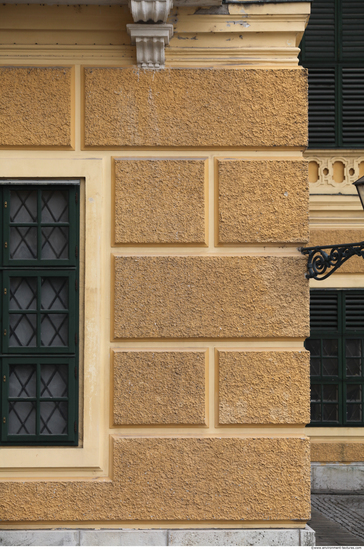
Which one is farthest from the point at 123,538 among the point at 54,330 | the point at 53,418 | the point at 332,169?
the point at 332,169

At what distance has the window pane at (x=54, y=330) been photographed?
180 inches

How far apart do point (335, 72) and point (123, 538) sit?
780 cm

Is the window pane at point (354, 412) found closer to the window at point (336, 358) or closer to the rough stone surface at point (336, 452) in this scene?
the window at point (336, 358)

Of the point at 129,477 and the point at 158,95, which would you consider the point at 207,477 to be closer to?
the point at 129,477

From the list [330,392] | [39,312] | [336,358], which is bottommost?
[330,392]

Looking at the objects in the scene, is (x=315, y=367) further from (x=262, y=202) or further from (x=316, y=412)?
(x=262, y=202)

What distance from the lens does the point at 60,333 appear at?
4.58 metres

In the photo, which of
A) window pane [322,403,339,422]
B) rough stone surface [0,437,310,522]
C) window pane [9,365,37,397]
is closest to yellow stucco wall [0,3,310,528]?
rough stone surface [0,437,310,522]

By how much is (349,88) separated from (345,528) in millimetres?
6675

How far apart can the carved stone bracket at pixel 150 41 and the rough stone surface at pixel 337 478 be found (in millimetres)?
6778

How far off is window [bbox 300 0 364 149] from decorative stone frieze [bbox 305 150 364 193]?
16 cm

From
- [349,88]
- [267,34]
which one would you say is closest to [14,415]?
[267,34]

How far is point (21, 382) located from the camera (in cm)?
456

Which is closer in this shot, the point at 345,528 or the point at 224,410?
the point at 224,410
